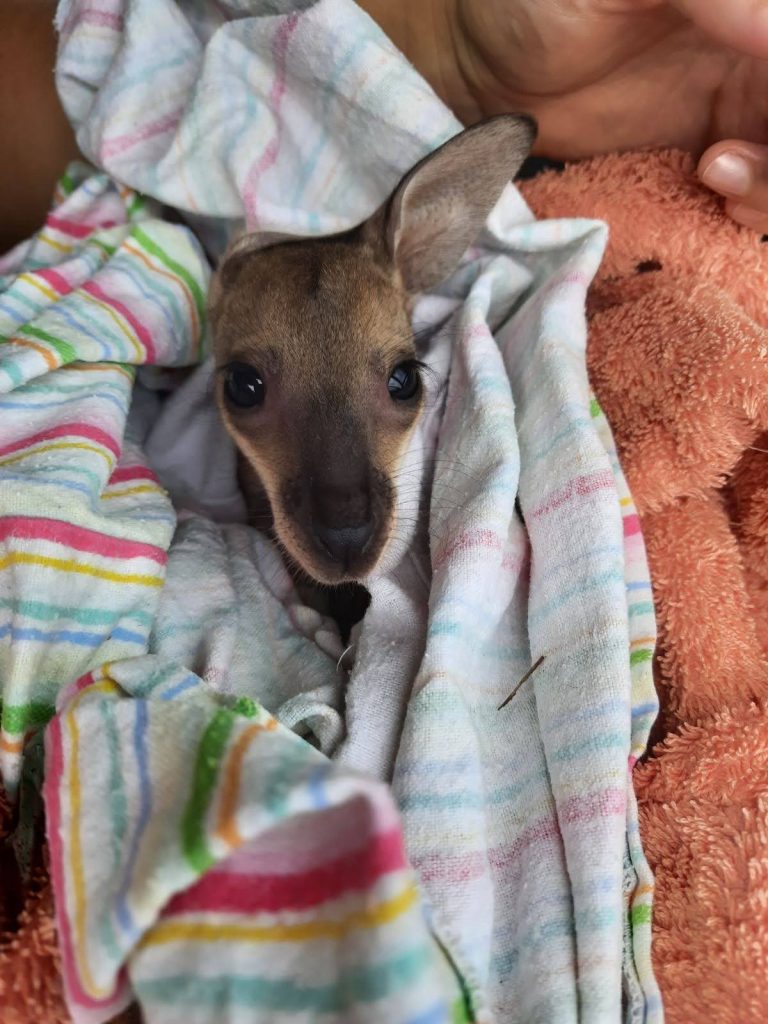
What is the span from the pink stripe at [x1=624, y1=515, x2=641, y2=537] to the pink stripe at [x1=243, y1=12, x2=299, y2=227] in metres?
0.85

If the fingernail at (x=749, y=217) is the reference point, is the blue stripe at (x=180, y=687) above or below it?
below

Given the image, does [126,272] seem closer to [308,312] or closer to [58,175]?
[308,312]

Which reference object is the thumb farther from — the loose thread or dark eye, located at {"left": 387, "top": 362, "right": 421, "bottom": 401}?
the loose thread

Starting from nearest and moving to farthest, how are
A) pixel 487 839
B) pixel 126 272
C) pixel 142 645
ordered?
1. pixel 487 839
2. pixel 142 645
3. pixel 126 272

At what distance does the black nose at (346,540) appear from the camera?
1218 millimetres

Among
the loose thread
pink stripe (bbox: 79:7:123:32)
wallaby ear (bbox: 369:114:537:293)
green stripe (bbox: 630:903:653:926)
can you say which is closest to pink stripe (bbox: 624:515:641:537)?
the loose thread

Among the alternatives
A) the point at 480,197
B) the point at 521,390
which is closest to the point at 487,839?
the point at 521,390

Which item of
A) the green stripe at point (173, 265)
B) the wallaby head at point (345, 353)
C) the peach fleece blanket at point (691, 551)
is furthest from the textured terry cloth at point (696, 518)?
the green stripe at point (173, 265)

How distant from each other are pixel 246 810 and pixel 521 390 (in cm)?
92

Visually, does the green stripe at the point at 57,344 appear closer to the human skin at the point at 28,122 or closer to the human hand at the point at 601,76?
the human skin at the point at 28,122

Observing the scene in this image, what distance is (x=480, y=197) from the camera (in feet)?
4.82

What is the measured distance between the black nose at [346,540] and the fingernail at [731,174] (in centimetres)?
95

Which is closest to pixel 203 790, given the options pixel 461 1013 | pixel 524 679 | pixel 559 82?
pixel 461 1013

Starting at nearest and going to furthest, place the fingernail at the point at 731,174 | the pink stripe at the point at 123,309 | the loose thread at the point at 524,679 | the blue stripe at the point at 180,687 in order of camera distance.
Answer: the blue stripe at the point at 180,687, the loose thread at the point at 524,679, the pink stripe at the point at 123,309, the fingernail at the point at 731,174
